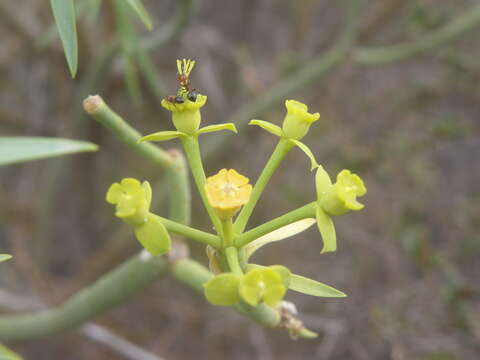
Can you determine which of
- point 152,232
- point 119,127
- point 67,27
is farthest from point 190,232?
point 67,27

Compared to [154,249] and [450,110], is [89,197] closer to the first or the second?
[450,110]

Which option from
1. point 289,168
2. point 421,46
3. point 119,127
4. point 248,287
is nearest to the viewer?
point 248,287

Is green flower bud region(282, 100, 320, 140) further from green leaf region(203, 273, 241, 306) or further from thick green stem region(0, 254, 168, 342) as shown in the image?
thick green stem region(0, 254, 168, 342)

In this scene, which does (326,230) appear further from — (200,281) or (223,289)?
(200,281)

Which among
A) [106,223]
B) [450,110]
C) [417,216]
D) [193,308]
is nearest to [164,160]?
[417,216]

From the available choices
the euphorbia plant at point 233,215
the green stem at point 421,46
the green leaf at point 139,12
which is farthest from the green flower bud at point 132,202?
the green stem at point 421,46

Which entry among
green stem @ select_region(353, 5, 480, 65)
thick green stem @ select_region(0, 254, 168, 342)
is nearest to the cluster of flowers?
thick green stem @ select_region(0, 254, 168, 342)

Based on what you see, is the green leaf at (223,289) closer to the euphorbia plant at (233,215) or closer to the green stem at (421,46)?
the euphorbia plant at (233,215)
